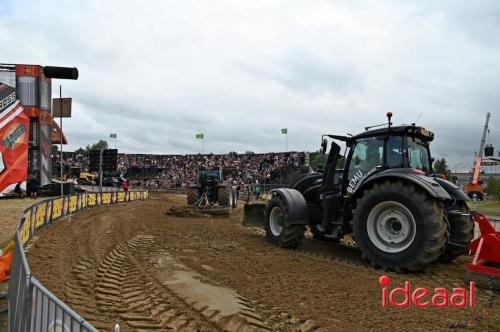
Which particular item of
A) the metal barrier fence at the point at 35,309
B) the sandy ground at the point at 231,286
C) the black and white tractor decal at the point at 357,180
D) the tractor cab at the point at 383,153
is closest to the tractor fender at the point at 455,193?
the tractor cab at the point at 383,153

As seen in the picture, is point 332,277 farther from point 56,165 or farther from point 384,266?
point 56,165

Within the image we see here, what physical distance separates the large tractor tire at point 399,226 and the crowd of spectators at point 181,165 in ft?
124

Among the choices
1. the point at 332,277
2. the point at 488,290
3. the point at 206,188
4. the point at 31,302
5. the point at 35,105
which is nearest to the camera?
the point at 31,302

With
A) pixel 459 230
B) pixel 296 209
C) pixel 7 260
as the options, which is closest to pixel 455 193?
pixel 459 230

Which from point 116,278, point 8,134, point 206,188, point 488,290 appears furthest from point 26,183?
point 488,290

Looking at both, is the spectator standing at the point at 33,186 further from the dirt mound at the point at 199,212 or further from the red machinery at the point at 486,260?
the red machinery at the point at 486,260

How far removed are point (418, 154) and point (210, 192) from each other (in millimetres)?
13665

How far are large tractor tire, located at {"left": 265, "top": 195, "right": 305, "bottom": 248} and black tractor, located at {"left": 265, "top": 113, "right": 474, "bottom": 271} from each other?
21mm

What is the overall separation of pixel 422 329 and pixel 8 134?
2492 cm

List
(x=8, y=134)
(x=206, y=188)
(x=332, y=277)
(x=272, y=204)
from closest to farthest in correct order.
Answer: (x=332, y=277)
(x=272, y=204)
(x=206, y=188)
(x=8, y=134)

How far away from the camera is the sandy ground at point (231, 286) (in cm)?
431

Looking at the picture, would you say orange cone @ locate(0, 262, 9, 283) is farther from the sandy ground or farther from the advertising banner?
the advertising banner

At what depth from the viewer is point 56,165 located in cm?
4278

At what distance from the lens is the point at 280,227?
897cm
